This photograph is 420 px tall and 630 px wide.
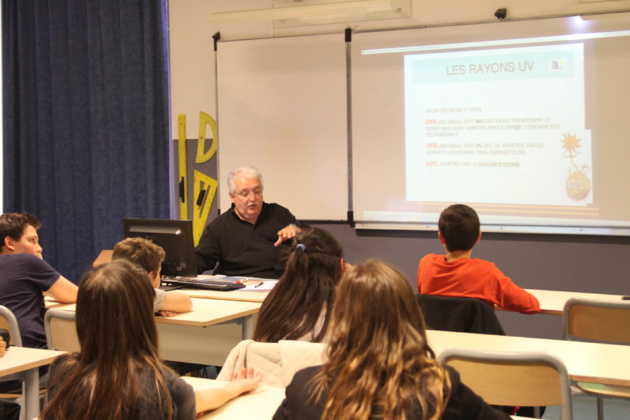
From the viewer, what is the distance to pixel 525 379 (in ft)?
6.23

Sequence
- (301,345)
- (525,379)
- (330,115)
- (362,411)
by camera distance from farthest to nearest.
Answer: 1. (330,115)
2. (525,379)
3. (301,345)
4. (362,411)

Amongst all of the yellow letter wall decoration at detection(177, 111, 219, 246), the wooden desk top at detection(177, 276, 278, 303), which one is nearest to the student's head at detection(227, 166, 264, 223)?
the wooden desk top at detection(177, 276, 278, 303)

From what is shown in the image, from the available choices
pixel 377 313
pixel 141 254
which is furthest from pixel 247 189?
pixel 377 313

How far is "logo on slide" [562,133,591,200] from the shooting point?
432 centimetres

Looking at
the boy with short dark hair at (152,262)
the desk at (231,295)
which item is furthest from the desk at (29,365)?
the desk at (231,295)

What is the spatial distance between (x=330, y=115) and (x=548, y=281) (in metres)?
1.94

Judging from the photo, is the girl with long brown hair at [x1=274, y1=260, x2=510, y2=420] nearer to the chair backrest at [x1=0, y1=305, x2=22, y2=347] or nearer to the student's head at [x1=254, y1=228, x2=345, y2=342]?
the student's head at [x1=254, y1=228, x2=345, y2=342]

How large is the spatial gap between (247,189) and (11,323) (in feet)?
5.57

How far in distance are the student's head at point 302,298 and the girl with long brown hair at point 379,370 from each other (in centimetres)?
59

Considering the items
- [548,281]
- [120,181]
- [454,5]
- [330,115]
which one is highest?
[454,5]

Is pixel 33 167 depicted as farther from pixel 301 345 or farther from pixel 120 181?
pixel 301 345

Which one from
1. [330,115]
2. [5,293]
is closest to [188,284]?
[5,293]

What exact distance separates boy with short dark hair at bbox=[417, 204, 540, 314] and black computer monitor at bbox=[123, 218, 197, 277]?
4.16 feet

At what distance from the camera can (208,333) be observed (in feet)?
11.0
